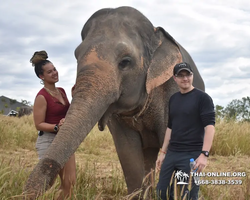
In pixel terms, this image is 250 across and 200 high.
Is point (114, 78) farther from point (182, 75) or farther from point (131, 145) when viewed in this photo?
point (131, 145)

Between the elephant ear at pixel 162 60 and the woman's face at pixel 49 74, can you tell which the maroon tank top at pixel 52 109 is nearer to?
the woman's face at pixel 49 74

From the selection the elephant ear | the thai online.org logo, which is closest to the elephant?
the elephant ear

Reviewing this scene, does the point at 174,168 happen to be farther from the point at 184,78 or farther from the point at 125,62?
the point at 125,62

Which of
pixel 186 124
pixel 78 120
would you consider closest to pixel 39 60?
pixel 78 120

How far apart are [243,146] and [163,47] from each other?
5.84m

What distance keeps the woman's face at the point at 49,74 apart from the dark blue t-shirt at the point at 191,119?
1.57 meters

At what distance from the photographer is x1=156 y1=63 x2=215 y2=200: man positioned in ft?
10.8

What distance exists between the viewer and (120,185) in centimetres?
522

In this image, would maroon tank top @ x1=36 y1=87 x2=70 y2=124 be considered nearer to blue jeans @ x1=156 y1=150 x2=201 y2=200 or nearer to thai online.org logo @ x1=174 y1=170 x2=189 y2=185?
blue jeans @ x1=156 y1=150 x2=201 y2=200

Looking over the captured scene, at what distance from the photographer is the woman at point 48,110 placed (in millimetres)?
4168

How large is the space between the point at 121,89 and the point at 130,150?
119cm

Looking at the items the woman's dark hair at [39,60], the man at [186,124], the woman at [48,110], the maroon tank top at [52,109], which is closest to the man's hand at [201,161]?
the man at [186,124]

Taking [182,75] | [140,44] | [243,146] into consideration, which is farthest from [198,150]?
[243,146]

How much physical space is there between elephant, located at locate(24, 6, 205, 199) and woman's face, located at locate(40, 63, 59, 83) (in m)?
0.57
